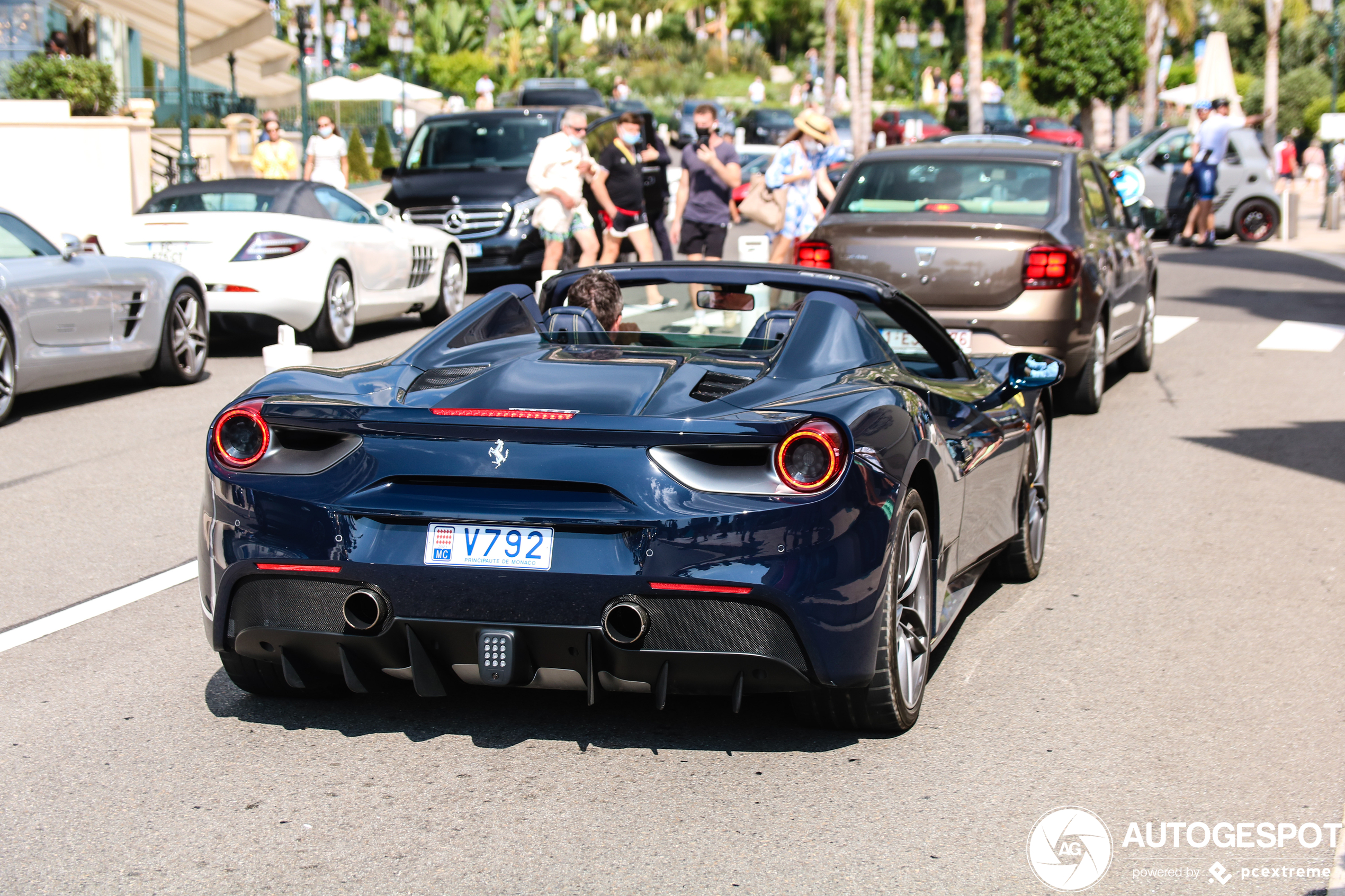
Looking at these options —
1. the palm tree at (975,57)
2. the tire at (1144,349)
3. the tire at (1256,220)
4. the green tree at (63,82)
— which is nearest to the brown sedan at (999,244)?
the tire at (1144,349)

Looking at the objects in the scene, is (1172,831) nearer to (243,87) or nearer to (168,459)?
(168,459)

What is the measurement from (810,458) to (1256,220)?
25696mm

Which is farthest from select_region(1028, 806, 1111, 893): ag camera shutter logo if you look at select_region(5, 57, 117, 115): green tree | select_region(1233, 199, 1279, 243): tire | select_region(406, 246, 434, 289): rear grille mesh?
select_region(1233, 199, 1279, 243): tire

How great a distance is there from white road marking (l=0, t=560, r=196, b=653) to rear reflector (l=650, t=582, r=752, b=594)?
8.87ft

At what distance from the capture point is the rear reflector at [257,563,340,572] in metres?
4.33

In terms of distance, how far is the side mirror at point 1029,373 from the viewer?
605cm

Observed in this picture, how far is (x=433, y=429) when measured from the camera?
431cm

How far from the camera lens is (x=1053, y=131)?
50.5 m

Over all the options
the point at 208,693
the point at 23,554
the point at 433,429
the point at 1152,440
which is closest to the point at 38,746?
the point at 208,693

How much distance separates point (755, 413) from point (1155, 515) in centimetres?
435

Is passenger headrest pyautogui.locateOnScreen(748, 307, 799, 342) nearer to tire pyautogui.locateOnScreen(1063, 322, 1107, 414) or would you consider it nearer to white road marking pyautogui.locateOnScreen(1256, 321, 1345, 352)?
tire pyautogui.locateOnScreen(1063, 322, 1107, 414)

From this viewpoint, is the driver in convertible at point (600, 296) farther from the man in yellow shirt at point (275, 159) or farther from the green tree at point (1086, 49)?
the green tree at point (1086, 49)

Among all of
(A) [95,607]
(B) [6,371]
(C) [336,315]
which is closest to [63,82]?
(C) [336,315]

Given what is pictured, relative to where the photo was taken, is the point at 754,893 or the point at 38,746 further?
the point at 38,746
